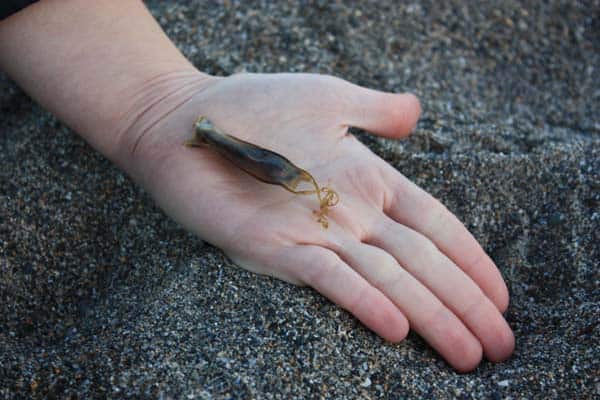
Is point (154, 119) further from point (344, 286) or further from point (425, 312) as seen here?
point (425, 312)

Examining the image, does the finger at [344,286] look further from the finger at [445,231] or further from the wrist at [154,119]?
the wrist at [154,119]

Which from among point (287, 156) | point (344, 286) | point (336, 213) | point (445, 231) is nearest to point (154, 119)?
point (287, 156)

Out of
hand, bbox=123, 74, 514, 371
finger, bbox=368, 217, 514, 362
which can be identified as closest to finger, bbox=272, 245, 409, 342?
hand, bbox=123, 74, 514, 371

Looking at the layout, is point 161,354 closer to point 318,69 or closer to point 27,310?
point 27,310

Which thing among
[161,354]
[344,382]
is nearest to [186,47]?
[161,354]

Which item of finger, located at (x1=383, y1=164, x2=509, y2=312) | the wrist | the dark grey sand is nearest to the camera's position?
→ the dark grey sand

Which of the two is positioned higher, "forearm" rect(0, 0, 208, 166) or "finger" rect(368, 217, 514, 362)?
"forearm" rect(0, 0, 208, 166)

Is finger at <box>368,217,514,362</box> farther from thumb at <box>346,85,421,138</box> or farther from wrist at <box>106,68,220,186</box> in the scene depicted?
wrist at <box>106,68,220,186</box>
